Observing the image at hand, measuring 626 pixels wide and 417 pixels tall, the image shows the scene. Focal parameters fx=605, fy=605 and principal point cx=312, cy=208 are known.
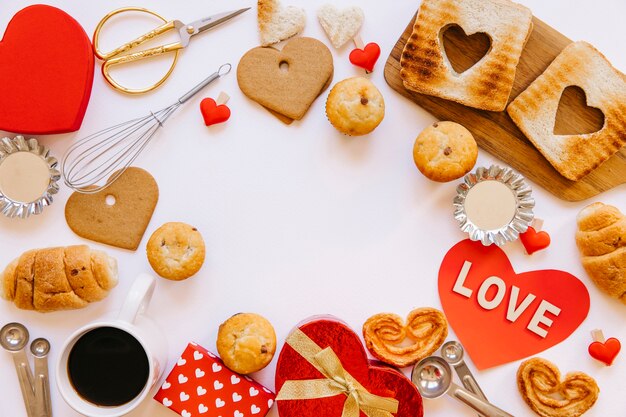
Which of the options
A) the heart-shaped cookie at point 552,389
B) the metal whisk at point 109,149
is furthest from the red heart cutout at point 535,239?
the metal whisk at point 109,149

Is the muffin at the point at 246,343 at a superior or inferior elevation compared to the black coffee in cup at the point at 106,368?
superior

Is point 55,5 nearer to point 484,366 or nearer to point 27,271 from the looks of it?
point 27,271

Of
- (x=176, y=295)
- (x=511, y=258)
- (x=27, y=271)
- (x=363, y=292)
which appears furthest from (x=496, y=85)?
(x=27, y=271)

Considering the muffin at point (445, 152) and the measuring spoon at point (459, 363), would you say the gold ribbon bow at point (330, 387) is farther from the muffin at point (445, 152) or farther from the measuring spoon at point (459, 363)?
the muffin at point (445, 152)

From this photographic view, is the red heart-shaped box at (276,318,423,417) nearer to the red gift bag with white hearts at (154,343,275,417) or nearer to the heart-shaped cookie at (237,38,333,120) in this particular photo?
the red gift bag with white hearts at (154,343,275,417)

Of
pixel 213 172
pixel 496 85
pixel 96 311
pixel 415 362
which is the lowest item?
pixel 96 311

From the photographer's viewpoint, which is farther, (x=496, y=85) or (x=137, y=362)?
(x=496, y=85)

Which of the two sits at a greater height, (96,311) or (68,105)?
(68,105)
